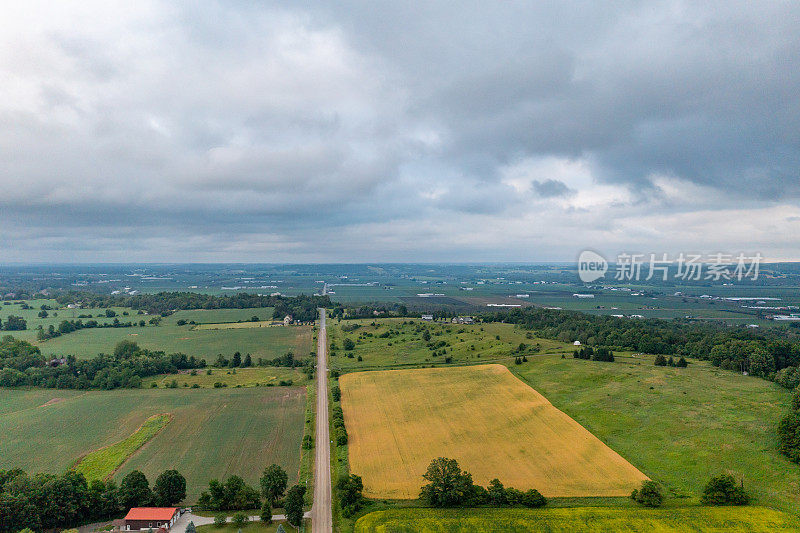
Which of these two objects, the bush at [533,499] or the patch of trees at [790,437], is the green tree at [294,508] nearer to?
the bush at [533,499]

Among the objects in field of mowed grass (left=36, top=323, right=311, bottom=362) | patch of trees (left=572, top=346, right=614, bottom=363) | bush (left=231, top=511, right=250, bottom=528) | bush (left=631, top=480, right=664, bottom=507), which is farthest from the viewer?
field of mowed grass (left=36, top=323, right=311, bottom=362)

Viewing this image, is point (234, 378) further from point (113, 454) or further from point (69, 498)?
point (69, 498)

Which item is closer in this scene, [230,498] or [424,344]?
[230,498]

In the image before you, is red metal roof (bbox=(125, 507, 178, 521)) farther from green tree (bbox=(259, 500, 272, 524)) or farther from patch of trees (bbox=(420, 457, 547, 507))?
patch of trees (bbox=(420, 457, 547, 507))

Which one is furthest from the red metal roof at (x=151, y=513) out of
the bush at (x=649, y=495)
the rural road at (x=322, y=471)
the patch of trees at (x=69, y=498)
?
the bush at (x=649, y=495)

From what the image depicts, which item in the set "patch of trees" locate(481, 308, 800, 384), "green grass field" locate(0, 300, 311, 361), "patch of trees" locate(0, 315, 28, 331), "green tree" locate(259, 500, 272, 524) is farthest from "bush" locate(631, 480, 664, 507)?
"patch of trees" locate(0, 315, 28, 331)

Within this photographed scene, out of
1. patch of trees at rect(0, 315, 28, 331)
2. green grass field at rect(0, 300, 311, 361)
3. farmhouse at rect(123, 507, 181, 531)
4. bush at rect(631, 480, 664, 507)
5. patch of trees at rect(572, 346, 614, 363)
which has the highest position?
patch of trees at rect(572, 346, 614, 363)

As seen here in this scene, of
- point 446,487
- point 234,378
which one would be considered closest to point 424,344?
point 234,378
